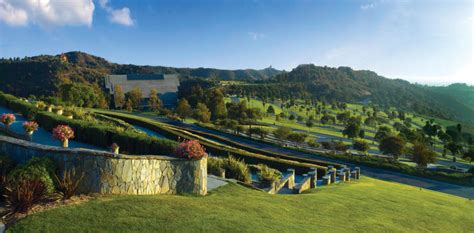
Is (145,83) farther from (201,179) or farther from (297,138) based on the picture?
(201,179)

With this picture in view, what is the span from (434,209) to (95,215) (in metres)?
12.6

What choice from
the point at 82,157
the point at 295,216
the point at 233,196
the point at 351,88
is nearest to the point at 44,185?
the point at 82,157

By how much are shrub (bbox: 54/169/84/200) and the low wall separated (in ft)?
0.44

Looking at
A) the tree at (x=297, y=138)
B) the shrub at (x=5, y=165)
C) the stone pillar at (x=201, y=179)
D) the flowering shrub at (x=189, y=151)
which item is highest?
the flowering shrub at (x=189, y=151)

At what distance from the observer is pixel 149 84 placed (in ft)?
389

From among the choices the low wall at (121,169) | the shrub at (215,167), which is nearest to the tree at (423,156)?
the shrub at (215,167)

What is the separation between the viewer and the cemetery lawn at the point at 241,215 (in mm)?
6586

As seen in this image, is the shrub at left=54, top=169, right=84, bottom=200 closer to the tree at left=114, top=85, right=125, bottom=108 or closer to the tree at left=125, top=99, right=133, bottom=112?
the tree at left=125, top=99, right=133, bottom=112

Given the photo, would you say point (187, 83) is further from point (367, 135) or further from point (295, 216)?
point (295, 216)

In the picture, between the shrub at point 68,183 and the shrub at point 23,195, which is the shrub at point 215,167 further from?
the shrub at point 23,195

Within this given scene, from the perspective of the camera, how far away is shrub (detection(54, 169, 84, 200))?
7.79m

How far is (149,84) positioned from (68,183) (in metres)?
115

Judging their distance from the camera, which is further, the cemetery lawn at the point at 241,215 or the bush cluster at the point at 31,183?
the bush cluster at the point at 31,183

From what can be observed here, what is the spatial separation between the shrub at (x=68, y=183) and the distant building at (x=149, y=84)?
100 metres
